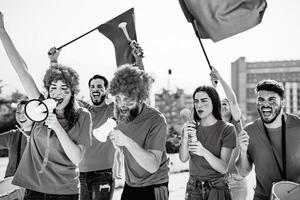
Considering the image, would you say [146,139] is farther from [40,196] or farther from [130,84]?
[40,196]

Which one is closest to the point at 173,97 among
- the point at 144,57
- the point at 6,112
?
the point at 6,112

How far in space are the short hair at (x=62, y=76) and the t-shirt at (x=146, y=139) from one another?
618 millimetres

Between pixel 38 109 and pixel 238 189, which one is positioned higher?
pixel 38 109

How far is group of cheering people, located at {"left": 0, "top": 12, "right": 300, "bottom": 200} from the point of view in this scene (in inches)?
149

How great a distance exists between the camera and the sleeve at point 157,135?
3795 millimetres

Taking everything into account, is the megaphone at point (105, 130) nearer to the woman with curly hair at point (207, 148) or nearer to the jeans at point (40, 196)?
the jeans at point (40, 196)

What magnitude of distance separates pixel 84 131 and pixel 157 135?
2.18ft

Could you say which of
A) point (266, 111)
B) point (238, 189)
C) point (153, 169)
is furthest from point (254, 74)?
point (153, 169)

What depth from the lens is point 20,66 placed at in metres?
4.16

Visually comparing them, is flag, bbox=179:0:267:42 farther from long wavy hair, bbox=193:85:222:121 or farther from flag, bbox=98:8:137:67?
long wavy hair, bbox=193:85:222:121

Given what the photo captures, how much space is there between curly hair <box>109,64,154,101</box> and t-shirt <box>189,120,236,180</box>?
0.96 m

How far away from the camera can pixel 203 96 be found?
15.5 feet

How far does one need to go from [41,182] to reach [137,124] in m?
0.98

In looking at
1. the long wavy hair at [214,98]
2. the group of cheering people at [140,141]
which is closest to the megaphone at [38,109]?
the group of cheering people at [140,141]
